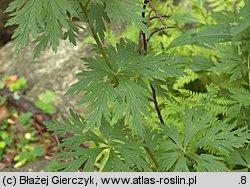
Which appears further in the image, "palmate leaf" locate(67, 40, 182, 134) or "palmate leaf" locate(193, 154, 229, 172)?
"palmate leaf" locate(193, 154, 229, 172)

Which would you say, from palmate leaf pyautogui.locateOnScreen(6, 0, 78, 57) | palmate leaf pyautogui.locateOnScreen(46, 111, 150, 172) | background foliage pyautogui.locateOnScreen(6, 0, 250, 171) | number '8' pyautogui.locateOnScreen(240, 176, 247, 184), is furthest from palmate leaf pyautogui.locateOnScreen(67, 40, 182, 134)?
number '8' pyautogui.locateOnScreen(240, 176, 247, 184)

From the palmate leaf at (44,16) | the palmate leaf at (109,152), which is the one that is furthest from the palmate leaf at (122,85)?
the palmate leaf at (44,16)

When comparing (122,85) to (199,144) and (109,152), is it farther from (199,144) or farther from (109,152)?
(199,144)

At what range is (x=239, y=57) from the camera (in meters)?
2.33

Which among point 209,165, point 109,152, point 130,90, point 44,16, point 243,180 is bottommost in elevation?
point 243,180

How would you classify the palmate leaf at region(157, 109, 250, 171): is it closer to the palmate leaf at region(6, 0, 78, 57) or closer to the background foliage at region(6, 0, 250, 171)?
the background foliage at region(6, 0, 250, 171)

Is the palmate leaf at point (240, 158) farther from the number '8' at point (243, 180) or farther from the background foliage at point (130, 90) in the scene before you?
the number '8' at point (243, 180)

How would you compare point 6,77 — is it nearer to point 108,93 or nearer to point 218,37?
point 218,37

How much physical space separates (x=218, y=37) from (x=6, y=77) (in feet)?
9.30

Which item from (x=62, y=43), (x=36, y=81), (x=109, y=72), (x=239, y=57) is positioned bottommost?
(x=36, y=81)

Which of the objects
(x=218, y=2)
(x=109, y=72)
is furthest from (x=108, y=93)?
(x=218, y=2)

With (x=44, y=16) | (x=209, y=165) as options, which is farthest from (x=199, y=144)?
(x=44, y=16)

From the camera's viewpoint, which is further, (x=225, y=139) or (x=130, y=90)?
(x=225, y=139)

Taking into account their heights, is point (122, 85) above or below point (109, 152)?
above
